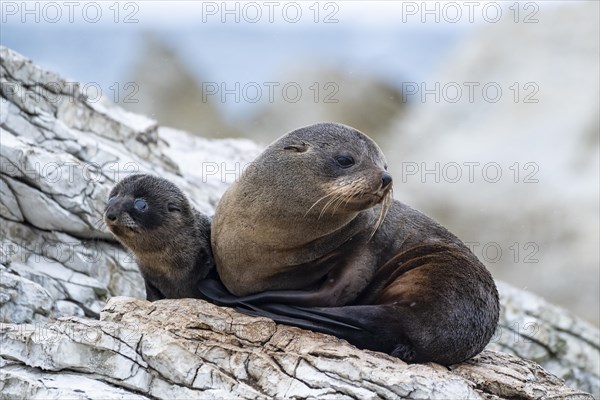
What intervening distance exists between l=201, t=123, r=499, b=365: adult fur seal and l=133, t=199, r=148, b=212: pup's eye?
0.59 metres

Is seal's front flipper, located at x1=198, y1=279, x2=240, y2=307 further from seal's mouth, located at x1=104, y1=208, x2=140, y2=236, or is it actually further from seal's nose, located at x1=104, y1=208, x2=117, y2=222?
seal's nose, located at x1=104, y1=208, x2=117, y2=222

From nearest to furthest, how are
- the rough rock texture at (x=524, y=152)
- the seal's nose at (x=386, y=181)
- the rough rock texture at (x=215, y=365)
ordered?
the rough rock texture at (x=215, y=365) < the seal's nose at (x=386, y=181) < the rough rock texture at (x=524, y=152)

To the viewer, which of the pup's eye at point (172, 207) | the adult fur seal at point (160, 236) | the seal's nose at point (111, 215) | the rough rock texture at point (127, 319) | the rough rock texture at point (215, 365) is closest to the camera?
the rough rock texture at point (215, 365)

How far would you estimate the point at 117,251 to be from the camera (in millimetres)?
11148

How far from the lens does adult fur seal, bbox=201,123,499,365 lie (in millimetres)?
8070

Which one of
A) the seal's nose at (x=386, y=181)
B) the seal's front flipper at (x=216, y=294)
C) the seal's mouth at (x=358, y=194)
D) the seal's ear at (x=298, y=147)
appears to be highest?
the seal's nose at (x=386, y=181)

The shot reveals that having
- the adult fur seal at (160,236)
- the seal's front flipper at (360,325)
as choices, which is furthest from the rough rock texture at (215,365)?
the adult fur seal at (160,236)

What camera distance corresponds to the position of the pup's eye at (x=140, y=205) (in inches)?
349

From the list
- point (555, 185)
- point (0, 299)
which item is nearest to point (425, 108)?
point (555, 185)

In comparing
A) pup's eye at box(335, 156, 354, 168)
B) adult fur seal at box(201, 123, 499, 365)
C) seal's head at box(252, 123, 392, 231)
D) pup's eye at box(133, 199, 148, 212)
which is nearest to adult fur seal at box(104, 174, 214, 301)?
pup's eye at box(133, 199, 148, 212)

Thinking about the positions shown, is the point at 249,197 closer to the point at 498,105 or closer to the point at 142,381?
the point at 142,381

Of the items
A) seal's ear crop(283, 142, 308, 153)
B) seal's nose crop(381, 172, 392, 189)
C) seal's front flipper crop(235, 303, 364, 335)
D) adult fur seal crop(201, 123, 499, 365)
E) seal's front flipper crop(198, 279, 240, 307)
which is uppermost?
seal's nose crop(381, 172, 392, 189)

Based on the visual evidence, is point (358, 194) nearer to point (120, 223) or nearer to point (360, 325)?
point (360, 325)

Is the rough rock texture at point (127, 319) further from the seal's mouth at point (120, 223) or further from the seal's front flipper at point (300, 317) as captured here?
the seal's mouth at point (120, 223)
